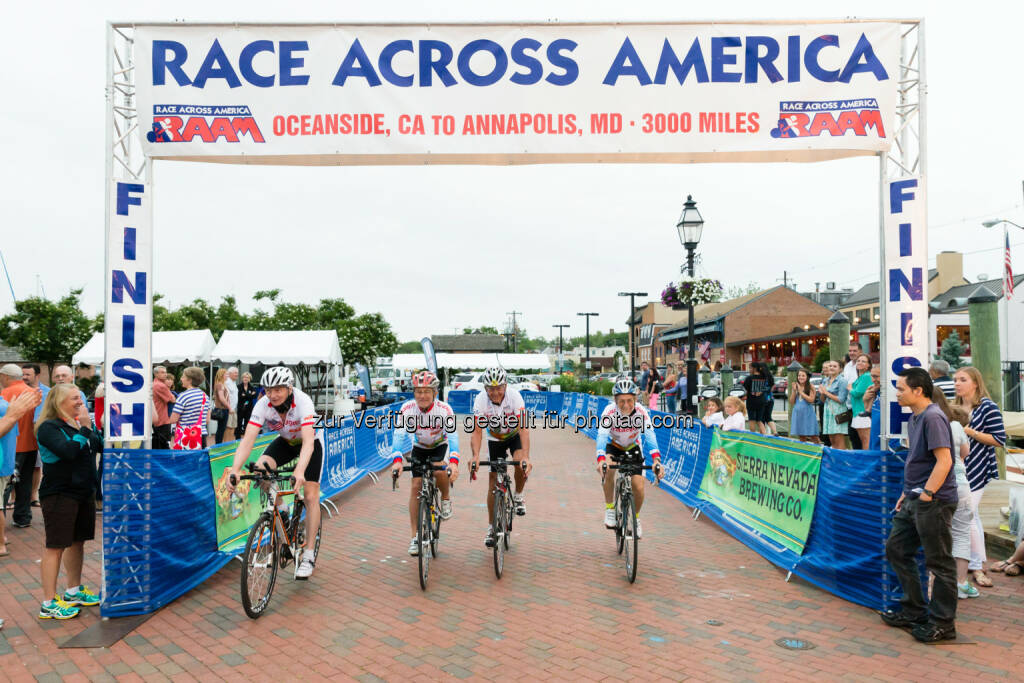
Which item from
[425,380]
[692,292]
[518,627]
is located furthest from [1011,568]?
[692,292]

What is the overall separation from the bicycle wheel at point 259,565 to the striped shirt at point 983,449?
5688 millimetres

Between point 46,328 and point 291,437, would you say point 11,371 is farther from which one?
point 46,328

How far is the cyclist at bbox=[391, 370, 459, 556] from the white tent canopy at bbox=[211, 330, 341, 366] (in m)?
18.2

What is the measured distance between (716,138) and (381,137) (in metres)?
3.02

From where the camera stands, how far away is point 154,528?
560cm

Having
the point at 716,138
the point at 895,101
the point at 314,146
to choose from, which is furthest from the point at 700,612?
the point at 314,146

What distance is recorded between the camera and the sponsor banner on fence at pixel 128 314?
19.2 feet

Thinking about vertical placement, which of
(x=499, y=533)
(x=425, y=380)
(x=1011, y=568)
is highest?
(x=425, y=380)

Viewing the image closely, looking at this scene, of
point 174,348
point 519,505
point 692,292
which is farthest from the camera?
point 174,348

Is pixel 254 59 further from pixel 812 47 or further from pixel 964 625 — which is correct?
pixel 964 625

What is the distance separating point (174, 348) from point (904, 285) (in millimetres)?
23297

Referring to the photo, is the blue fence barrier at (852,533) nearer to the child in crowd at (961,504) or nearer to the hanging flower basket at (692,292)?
the child in crowd at (961,504)

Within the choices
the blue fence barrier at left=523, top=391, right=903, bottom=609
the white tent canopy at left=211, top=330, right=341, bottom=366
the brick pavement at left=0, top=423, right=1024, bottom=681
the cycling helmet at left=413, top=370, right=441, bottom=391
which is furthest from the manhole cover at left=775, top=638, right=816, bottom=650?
the white tent canopy at left=211, top=330, right=341, bottom=366

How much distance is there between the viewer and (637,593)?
6145 millimetres
